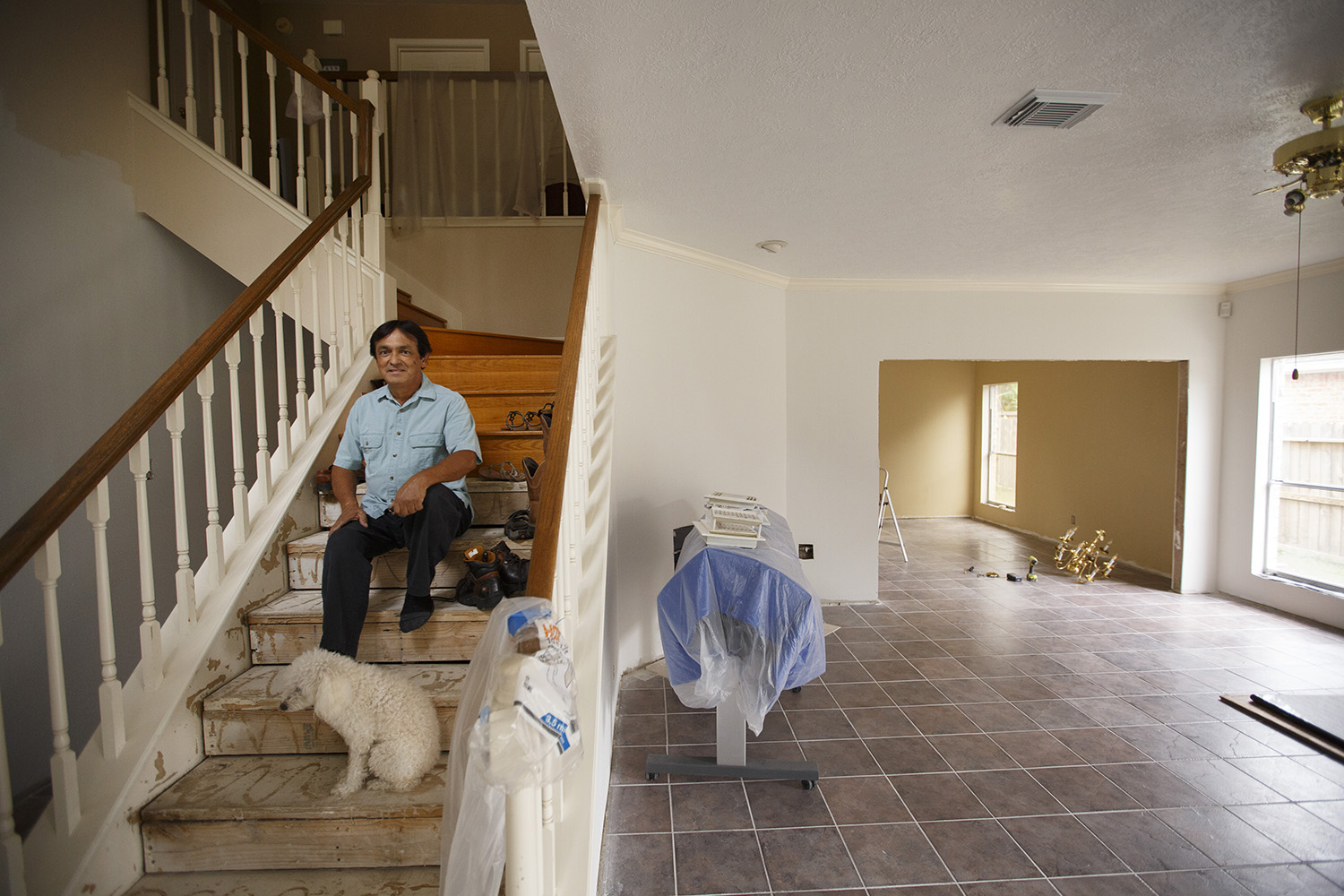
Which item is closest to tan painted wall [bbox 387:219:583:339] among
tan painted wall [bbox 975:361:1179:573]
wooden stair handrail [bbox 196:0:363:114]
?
wooden stair handrail [bbox 196:0:363:114]

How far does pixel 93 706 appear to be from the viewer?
2.47 m

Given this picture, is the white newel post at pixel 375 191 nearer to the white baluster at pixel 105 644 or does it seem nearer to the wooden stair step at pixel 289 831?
the white baluster at pixel 105 644

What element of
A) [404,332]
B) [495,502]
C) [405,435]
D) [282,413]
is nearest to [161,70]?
[282,413]

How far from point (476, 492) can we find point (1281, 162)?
3.32 metres

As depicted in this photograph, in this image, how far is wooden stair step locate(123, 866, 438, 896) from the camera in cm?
146

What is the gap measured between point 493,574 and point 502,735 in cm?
120

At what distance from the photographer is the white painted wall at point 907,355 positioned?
464cm

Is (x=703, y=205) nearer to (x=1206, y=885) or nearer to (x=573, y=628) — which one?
(x=573, y=628)

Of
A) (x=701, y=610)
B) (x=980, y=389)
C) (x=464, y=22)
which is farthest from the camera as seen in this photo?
(x=980, y=389)

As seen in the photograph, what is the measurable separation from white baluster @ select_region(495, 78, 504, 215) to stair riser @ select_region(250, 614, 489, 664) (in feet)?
10.6

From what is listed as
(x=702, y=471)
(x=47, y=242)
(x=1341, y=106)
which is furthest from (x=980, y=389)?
(x=47, y=242)

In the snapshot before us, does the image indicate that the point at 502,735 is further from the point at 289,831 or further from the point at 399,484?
the point at 399,484

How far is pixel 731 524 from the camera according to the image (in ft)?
7.89

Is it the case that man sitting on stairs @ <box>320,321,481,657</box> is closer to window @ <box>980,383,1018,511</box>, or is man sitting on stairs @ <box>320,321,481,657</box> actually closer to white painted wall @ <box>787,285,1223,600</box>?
A: white painted wall @ <box>787,285,1223,600</box>
